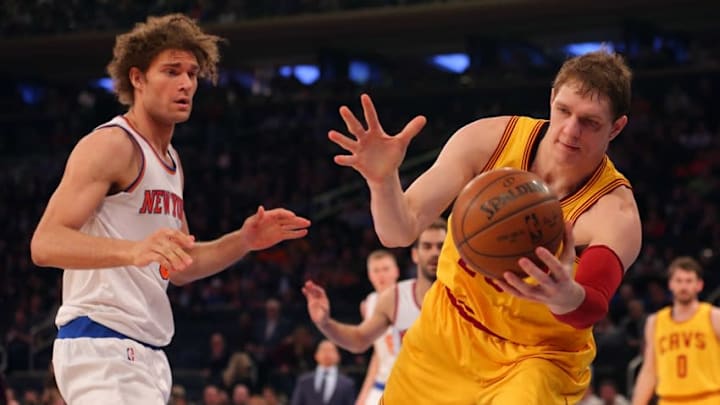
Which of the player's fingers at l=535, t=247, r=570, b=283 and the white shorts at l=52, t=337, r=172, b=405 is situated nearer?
the player's fingers at l=535, t=247, r=570, b=283

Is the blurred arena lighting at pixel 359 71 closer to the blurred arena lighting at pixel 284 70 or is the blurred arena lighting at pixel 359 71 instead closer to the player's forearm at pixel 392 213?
the blurred arena lighting at pixel 284 70

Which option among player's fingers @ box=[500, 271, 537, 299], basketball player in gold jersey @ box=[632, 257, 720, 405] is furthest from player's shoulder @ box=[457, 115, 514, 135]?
basketball player in gold jersey @ box=[632, 257, 720, 405]

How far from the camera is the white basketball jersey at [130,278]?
4035mm

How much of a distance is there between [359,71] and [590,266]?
18.7 meters

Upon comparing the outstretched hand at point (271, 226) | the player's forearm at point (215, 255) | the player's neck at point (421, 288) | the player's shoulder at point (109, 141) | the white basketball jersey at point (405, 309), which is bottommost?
the white basketball jersey at point (405, 309)

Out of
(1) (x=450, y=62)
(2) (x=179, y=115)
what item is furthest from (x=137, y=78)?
(1) (x=450, y=62)

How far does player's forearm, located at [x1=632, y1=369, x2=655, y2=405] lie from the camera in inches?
328

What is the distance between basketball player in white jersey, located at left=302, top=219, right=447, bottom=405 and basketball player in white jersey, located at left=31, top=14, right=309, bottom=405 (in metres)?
1.92

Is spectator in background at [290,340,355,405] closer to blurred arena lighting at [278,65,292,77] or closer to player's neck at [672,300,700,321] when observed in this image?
player's neck at [672,300,700,321]

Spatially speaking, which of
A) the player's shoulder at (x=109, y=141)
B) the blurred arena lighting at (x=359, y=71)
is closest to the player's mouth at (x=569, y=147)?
the player's shoulder at (x=109, y=141)

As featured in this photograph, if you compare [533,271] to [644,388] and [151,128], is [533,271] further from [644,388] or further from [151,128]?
[644,388]

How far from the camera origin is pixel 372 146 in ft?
11.4

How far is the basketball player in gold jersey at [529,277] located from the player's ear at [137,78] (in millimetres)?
1004

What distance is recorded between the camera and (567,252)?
3424 millimetres
